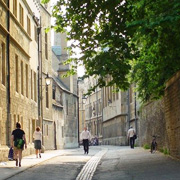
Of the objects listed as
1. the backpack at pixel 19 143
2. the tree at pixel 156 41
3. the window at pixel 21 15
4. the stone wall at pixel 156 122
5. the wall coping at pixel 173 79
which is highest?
the window at pixel 21 15

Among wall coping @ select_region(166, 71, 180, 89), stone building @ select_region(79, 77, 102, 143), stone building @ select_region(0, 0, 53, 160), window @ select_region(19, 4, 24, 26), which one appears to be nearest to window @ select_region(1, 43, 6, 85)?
stone building @ select_region(0, 0, 53, 160)

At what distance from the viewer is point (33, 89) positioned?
38188 millimetres

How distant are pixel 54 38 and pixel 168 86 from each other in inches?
2497

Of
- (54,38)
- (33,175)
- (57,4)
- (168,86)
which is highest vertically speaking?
(54,38)

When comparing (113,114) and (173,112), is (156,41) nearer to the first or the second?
(173,112)

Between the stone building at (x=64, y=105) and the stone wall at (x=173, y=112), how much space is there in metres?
28.0

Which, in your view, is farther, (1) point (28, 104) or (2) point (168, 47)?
(1) point (28, 104)

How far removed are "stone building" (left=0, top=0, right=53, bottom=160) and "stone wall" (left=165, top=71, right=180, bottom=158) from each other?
6.84 metres

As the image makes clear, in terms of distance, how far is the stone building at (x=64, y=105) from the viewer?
5538 centimetres

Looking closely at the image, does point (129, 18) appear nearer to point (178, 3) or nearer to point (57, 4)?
point (57, 4)

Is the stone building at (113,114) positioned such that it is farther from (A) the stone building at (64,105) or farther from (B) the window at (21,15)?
(B) the window at (21,15)

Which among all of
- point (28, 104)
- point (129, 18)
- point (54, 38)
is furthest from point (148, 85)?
point (54, 38)

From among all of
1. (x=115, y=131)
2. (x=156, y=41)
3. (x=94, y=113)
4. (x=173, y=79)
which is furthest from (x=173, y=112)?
(x=94, y=113)

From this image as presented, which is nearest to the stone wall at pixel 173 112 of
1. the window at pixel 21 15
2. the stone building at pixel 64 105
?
the window at pixel 21 15
